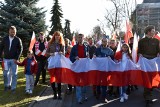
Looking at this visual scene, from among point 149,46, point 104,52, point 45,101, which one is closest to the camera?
point 149,46

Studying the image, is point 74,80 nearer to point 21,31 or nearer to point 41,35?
point 41,35

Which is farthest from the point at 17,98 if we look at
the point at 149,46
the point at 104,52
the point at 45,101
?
the point at 149,46

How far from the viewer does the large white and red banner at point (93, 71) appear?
35.7 feet

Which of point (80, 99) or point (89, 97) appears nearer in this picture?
point (80, 99)

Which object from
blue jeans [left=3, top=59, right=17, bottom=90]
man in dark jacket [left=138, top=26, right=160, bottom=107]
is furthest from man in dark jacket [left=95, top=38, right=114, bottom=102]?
blue jeans [left=3, top=59, right=17, bottom=90]

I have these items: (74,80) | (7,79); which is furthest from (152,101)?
(7,79)

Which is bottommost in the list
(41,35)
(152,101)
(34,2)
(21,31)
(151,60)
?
(152,101)

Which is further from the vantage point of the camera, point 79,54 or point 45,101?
point 79,54

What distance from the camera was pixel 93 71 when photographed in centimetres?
1101

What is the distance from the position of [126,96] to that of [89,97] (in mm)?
1283

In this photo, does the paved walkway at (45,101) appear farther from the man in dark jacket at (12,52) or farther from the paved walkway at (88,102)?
the man in dark jacket at (12,52)

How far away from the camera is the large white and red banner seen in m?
10.9

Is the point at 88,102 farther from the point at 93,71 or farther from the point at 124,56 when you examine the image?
the point at 124,56

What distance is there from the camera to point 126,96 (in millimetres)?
11055
